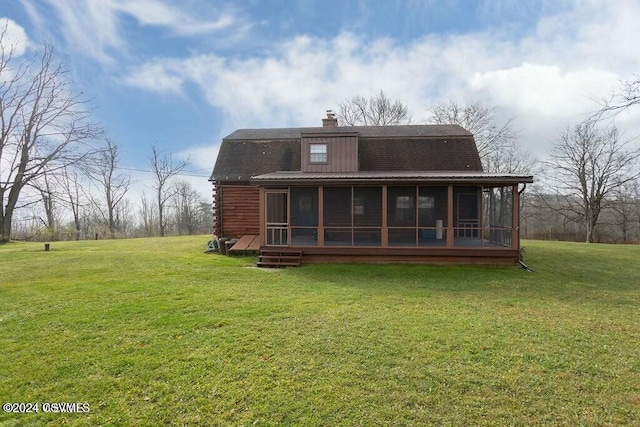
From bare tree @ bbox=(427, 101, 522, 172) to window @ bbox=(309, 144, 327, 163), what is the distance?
64.4 ft

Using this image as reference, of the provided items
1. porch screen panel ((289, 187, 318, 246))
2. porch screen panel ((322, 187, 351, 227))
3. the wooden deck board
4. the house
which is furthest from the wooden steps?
porch screen panel ((322, 187, 351, 227))

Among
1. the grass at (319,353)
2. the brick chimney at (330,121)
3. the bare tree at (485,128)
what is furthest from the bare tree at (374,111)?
the grass at (319,353)

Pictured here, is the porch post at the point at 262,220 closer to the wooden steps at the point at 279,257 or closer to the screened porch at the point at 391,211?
the wooden steps at the point at 279,257

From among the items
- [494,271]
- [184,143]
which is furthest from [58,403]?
[184,143]

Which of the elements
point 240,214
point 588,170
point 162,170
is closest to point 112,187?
point 162,170

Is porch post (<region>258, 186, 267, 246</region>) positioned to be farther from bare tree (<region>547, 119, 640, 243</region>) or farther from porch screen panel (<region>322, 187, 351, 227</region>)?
bare tree (<region>547, 119, 640, 243</region>)

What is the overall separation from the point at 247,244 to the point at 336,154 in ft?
19.7

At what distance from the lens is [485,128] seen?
100 feet

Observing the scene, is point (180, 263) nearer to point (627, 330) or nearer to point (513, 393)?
point (513, 393)

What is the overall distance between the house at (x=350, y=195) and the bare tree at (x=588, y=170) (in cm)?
2065

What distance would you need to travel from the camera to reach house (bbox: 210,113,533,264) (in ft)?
41.3

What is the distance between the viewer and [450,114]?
3161cm

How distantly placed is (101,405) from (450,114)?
33.9 meters

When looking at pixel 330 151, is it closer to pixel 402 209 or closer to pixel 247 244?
pixel 402 209
